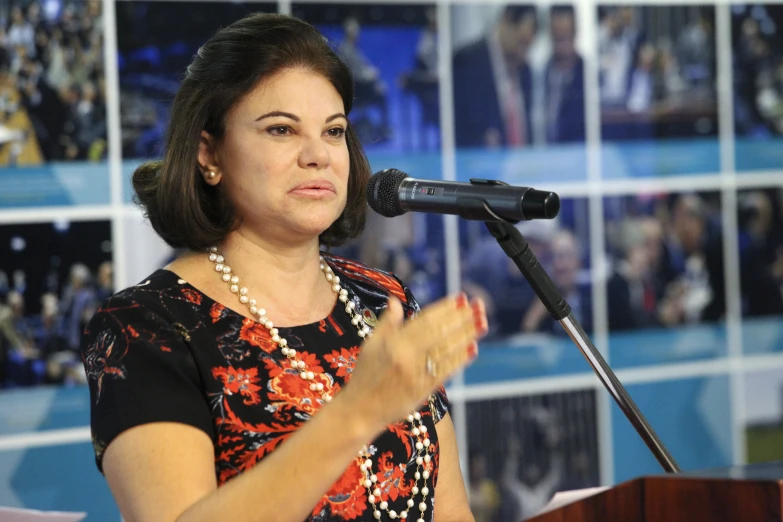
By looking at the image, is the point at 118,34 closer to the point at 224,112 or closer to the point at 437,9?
the point at 437,9

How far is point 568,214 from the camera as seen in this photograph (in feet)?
12.9

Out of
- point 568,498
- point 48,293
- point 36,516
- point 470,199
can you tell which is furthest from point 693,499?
point 48,293

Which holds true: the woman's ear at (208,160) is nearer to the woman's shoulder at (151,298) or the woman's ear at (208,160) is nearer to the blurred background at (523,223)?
the woman's shoulder at (151,298)

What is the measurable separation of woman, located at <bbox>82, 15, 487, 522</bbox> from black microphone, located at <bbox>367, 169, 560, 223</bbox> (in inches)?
7.6

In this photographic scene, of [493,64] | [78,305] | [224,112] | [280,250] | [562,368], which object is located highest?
[493,64]

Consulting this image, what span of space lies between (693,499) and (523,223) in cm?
263

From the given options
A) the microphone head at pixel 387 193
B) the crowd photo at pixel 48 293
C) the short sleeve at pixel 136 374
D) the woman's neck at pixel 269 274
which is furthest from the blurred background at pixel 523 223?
the microphone head at pixel 387 193

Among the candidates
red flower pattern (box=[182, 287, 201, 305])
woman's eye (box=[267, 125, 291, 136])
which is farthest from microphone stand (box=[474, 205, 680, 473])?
red flower pattern (box=[182, 287, 201, 305])

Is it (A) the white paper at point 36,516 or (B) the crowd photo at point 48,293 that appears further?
(B) the crowd photo at point 48,293

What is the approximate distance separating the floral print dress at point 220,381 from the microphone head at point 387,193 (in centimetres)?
30

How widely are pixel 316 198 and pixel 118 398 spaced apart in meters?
0.46

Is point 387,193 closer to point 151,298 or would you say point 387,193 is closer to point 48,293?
point 151,298

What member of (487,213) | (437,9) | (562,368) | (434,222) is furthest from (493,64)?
(487,213)

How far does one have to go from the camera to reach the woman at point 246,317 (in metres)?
1.46
